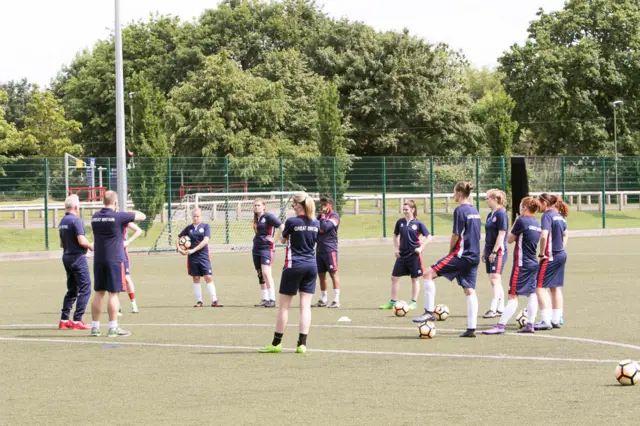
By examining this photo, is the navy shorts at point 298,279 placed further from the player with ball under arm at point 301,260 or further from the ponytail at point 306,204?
the ponytail at point 306,204

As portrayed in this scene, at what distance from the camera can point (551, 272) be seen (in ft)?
43.5

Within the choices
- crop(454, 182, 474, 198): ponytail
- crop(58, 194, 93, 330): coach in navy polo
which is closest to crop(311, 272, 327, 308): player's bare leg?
crop(58, 194, 93, 330): coach in navy polo

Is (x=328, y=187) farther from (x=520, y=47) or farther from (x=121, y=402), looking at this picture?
(x=520, y=47)

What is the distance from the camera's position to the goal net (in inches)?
1336

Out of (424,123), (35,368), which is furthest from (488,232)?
(424,123)

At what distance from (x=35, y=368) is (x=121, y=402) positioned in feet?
7.85

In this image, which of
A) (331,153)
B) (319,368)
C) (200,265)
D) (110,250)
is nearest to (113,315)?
(110,250)

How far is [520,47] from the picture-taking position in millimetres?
71062

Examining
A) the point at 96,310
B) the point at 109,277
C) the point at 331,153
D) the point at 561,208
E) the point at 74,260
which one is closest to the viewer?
the point at 109,277

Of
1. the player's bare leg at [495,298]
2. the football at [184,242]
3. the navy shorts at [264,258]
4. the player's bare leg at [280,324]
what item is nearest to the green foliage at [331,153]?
the navy shorts at [264,258]

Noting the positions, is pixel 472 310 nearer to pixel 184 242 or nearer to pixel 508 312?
pixel 508 312

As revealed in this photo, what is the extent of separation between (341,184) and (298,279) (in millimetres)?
27455

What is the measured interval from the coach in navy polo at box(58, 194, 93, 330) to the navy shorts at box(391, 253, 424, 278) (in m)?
4.70

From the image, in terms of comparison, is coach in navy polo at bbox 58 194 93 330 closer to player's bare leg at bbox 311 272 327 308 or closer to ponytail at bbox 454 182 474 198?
player's bare leg at bbox 311 272 327 308
